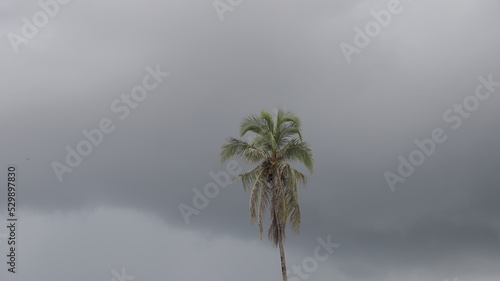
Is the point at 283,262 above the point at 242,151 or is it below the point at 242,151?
below

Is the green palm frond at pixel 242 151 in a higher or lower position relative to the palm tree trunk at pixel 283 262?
higher

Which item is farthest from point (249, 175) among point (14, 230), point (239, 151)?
point (14, 230)

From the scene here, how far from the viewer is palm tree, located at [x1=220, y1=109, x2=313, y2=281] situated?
44.4 metres

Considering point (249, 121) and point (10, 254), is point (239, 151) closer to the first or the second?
point (249, 121)

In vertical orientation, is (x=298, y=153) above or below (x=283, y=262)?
above

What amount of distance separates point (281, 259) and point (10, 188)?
2793 centimetres

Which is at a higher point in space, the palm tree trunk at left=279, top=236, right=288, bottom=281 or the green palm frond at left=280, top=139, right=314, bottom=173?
the green palm frond at left=280, top=139, right=314, bottom=173

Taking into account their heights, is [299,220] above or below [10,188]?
below

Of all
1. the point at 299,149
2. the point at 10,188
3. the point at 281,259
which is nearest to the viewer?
the point at 281,259

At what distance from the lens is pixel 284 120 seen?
4722 centimetres

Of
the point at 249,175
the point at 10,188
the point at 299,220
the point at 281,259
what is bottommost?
the point at 281,259

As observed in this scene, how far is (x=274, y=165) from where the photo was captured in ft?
149

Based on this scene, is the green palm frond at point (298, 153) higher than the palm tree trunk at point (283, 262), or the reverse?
the green palm frond at point (298, 153)

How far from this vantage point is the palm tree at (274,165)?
1748 inches
